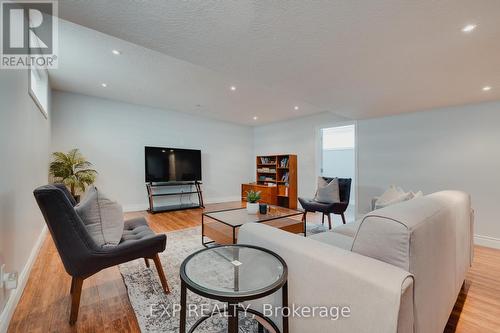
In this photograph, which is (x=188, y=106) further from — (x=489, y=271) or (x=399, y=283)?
(x=489, y=271)

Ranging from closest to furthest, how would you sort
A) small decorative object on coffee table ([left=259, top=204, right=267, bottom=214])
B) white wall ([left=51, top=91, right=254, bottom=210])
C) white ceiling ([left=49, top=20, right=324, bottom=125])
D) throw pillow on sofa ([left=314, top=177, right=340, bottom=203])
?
white ceiling ([left=49, top=20, right=324, bottom=125]) < small decorative object on coffee table ([left=259, top=204, right=267, bottom=214]) < throw pillow on sofa ([left=314, top=177, right=340, bottom=203]) < white wall ([left=51, top=91, right=254, bottom=210])

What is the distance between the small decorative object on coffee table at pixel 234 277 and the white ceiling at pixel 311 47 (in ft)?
5.18

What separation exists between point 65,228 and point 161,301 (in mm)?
920

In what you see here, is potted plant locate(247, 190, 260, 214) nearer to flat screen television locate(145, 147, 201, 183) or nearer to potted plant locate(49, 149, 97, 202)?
flat screen television locate(145, 147, 201, 183)

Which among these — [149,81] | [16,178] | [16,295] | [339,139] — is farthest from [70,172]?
[339,139]

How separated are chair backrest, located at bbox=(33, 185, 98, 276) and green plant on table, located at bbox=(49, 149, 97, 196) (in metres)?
3.11

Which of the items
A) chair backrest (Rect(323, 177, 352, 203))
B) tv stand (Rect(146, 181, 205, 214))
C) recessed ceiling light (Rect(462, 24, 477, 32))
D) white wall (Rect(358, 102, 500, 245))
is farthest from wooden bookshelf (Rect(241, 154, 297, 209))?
recessed ceiling light (Rect(462, 24, 477, 32))

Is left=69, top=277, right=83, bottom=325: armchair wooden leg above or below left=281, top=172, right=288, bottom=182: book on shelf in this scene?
below

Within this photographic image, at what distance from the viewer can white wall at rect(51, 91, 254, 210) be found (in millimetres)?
4551

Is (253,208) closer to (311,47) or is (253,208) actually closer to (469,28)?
(311,47)

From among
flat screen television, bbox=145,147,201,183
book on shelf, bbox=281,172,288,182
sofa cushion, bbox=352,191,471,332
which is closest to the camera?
sofa cushion, bbox=352,191,471,332

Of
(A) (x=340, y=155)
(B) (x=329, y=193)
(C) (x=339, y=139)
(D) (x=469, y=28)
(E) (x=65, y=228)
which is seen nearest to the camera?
(E) (x=65, y=228)

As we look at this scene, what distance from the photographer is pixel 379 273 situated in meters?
0.83

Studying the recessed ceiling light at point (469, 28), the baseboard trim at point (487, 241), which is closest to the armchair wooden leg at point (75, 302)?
the recessed ceiling light at point (469, 28)
